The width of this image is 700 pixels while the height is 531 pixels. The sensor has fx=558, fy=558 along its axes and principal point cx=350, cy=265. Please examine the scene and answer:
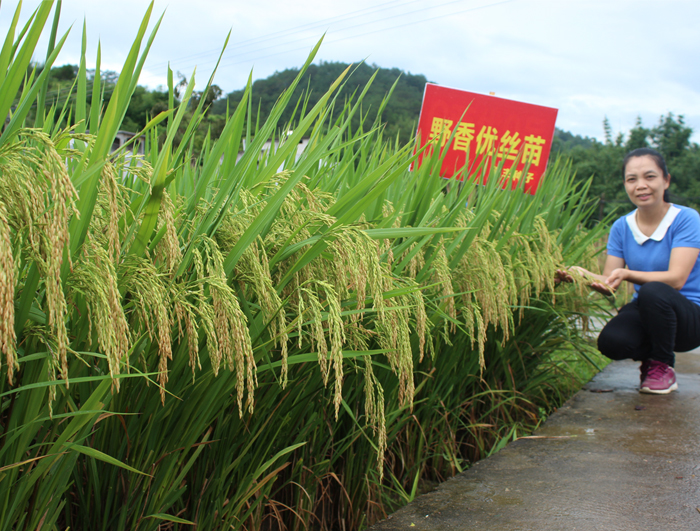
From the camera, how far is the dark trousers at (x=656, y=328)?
3.25 metres

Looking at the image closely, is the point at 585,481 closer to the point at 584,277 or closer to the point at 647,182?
the point at 584,277

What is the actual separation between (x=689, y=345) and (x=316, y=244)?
3.20 metres

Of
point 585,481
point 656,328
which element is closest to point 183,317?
point 585,481

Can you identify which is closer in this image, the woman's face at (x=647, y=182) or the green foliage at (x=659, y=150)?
the woman's face at (x=647, y=182)

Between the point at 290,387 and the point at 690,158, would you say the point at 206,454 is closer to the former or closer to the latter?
the point at 290,387

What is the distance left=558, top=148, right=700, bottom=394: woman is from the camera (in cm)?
327

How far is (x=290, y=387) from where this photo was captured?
56.3 inches

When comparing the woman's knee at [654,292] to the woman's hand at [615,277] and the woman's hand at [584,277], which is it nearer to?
the woman's hand at [615,277]

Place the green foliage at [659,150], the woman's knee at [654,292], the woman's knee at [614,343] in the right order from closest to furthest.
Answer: the woman's knee at [654,292] < the woman's knee at [614,343] < the green foliage at [659,150]

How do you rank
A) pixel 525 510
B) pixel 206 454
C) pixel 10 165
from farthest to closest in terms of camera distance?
pixel 525 510 < pixel 206 454 < pixel 10 165

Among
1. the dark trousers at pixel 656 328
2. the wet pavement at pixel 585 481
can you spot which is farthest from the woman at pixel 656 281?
the wet pavement at pixel 585 481

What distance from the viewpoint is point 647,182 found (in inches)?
133

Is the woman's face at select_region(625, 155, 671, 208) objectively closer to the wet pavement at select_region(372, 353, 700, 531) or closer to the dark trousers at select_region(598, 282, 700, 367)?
the dark trousers at select_region(598, 282, 700, 367)

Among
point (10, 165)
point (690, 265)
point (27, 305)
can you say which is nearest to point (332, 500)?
point (27, 305)
